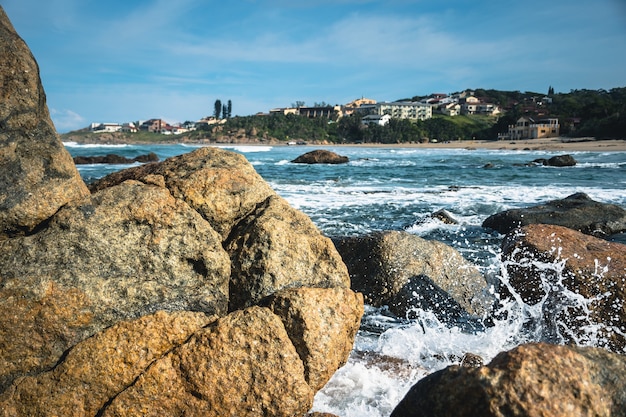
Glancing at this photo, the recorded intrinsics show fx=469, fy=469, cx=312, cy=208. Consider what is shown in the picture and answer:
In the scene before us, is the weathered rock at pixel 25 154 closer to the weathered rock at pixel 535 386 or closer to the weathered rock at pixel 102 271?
the weathered rock at pixel 102 271

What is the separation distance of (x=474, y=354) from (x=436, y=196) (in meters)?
13.7

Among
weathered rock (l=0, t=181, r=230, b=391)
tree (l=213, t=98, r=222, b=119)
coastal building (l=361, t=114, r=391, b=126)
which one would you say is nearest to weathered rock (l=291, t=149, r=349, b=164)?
weathered rock (l=0, t=181, r=230, b=391)

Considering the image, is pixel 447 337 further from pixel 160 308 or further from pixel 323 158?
pixel 323 158

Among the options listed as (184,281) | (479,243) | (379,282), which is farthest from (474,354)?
(479,243)

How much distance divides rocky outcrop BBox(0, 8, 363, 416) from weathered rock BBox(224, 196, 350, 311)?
1 centimetres

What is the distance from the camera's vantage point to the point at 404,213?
561 inches

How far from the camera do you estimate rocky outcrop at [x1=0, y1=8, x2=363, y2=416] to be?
3.19 meters

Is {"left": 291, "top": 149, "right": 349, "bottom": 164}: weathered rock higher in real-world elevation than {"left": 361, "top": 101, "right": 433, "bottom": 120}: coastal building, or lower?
lower

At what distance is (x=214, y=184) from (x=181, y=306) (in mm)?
1340

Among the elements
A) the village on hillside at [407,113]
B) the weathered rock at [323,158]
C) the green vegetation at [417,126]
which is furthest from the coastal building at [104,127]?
the weathered rock at [323,158]

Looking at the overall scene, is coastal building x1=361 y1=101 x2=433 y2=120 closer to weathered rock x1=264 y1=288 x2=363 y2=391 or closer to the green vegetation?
the green vegetation

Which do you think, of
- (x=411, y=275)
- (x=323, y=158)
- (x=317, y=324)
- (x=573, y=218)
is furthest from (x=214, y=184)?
(x=323, y=158)

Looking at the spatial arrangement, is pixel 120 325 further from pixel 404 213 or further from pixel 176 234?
pixel 404 213

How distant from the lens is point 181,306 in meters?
3.67
